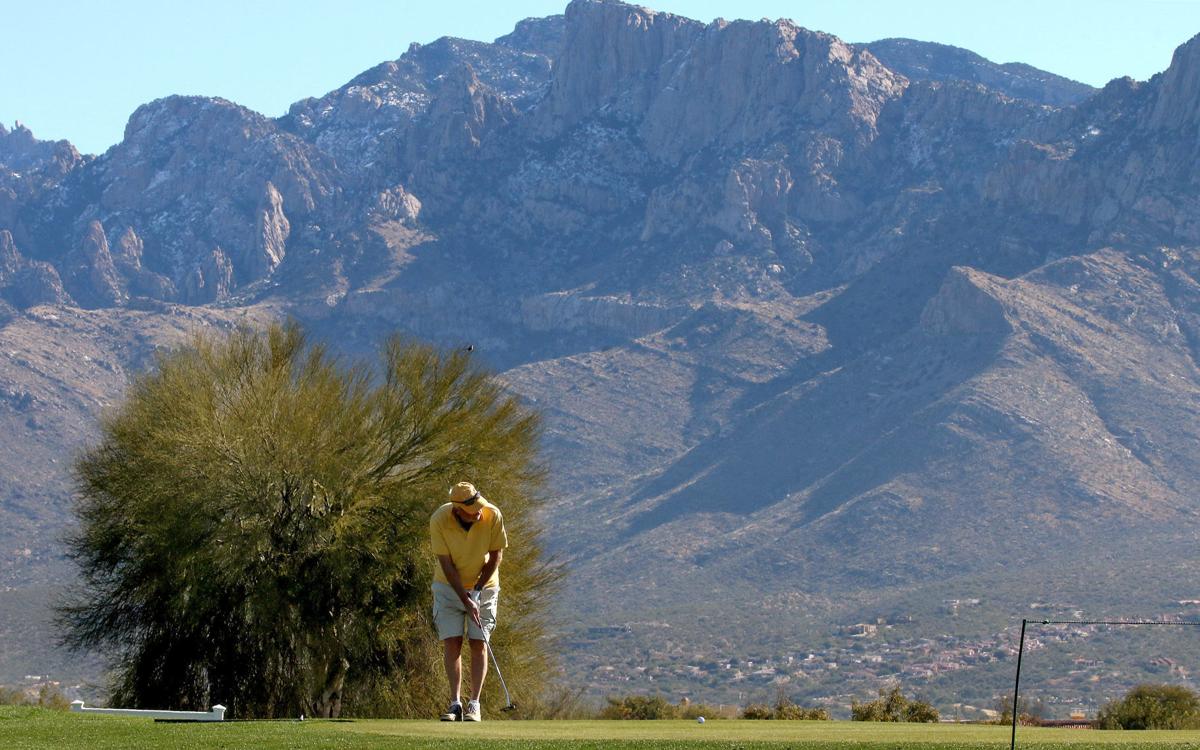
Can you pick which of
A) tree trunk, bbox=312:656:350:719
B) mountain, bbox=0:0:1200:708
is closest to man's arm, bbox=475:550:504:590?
tree trunk, bbox=312:656:350:719

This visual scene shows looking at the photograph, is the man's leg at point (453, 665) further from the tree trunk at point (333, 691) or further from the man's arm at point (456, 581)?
the tree trunk at point (333, 691)

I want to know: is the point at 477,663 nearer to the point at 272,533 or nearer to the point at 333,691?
the point at 272,533

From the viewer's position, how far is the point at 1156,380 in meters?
141

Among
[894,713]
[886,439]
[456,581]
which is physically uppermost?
[886,439]

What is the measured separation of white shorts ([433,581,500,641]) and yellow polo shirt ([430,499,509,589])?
1.23 feet

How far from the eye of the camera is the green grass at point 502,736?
17531mm

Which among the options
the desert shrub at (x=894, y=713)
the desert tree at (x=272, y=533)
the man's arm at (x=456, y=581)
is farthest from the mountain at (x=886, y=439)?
the man's arm at (x=456, y=581)

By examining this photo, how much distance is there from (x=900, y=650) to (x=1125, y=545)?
18652 mm

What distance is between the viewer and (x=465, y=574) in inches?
811

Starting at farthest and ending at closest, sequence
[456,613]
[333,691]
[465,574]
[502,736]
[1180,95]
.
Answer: [1180,95]
[333,691]
[456,613]
[465,574]
[502,736]

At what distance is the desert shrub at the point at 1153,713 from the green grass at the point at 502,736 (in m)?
12.5

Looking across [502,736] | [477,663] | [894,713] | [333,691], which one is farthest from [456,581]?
[894,713]

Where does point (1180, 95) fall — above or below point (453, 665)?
above

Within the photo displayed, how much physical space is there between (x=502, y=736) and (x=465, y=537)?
9.36 ft
